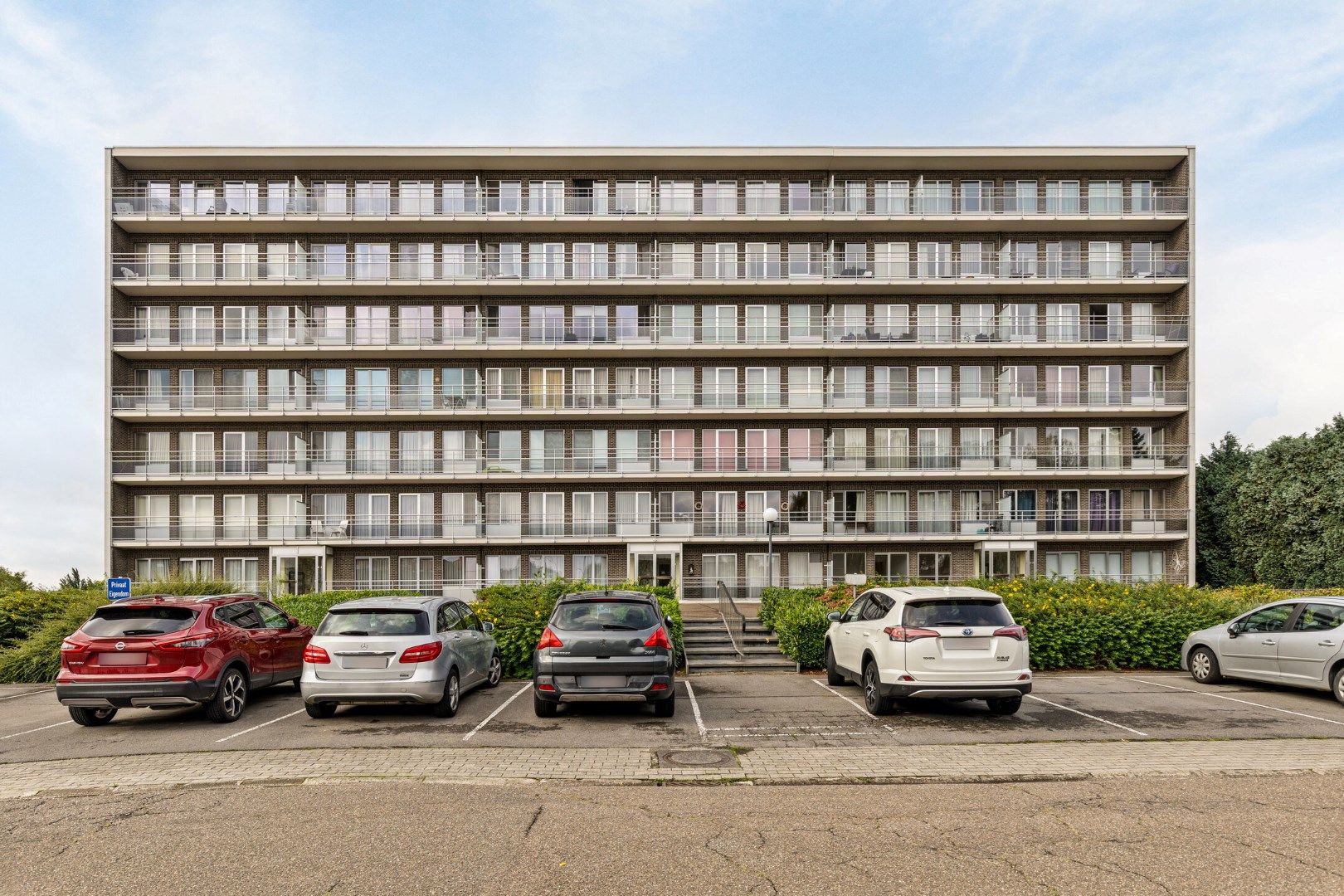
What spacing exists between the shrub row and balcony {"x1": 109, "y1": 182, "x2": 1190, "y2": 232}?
1906 centimetres

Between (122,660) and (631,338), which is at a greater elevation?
(631,338)

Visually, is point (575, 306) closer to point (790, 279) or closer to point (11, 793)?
point (790, 279)

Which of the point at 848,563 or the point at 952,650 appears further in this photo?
the point at 848,563

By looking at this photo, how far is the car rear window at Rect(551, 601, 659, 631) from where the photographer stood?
10648 mm

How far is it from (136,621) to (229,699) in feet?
5.17

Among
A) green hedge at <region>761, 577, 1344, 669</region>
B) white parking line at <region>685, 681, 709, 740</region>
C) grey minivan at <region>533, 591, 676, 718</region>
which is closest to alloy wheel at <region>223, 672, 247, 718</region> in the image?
grey minivan at <region>533, 591, 676, 718</region>

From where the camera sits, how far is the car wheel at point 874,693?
1101 cm

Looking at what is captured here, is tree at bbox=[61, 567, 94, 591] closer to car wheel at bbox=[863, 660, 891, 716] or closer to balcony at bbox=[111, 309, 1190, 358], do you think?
balcony at bbox=[111, 309, 1190, 358]

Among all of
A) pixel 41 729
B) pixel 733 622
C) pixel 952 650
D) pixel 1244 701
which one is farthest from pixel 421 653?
pixel 1244 701

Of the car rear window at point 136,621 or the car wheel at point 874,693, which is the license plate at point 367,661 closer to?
the car rear window at point 136,621

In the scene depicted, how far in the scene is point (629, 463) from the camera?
110 ft

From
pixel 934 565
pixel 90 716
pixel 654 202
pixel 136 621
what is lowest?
pixel 934 565

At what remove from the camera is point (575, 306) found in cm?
3428

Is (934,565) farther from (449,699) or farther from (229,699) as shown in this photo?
(229,699)
